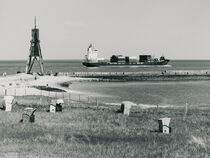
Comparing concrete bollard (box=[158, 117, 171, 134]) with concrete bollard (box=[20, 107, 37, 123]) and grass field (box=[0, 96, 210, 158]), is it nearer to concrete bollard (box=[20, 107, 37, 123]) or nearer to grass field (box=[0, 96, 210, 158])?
grass field (box=[0, 96, 210, 158])

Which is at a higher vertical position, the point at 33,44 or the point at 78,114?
the point at 33,44

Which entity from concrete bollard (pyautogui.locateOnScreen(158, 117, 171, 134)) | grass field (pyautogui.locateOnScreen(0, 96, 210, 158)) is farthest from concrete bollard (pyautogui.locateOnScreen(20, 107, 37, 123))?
concrete bollard (pyautogui.locateOnScreen(158, 117, 171, 134))

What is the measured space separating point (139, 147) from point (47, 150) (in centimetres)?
451

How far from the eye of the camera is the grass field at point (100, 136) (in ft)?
59.5

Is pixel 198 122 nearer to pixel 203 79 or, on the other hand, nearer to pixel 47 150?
pixel 47 150

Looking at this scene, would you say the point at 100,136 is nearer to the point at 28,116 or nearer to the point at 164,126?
the point at 164,126

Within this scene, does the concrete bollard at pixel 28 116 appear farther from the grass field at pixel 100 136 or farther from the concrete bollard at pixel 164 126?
the concrete bollard at pixel 164 126

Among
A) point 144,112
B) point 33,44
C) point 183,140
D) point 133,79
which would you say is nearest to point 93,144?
point 183,140

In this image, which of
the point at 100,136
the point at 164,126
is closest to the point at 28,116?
the point at 100,136

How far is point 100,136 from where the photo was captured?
22000 mm

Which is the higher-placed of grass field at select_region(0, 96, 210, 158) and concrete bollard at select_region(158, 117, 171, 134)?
concrete bollard at select_region(158, 117, 171, 134)

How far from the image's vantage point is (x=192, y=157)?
57.5ft

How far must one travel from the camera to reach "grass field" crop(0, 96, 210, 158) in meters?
18.1

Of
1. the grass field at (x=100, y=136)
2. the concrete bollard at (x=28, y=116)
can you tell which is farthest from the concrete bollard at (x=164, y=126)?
the concrete bollard at (x=28, y=116)
